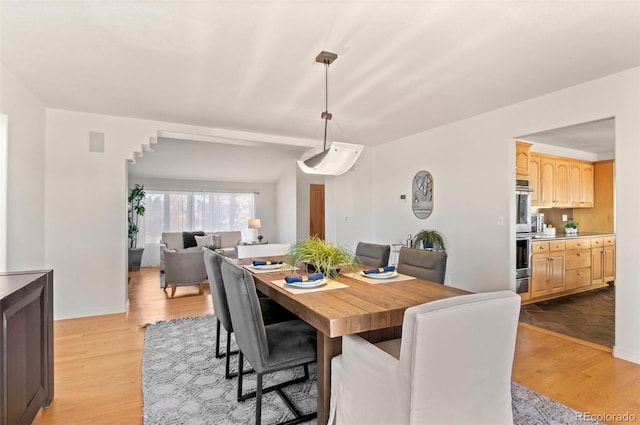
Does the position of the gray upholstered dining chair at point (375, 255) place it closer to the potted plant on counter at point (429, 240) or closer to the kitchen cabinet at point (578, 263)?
the potted plant on counter at point (429, 240)

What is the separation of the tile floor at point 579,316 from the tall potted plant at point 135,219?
686 centimetres

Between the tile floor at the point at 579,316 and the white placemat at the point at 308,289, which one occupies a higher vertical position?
the white placemat at the point at 308,289

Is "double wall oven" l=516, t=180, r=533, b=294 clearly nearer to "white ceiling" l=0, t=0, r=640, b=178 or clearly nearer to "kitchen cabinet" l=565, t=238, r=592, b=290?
"kitchen cabinet" l=565, t=238, r=592, b=290

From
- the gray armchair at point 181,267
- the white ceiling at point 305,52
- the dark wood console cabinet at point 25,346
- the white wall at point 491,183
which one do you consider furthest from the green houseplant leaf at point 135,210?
the dark wood console cabinet at point 25,346

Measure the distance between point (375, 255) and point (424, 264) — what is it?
62 centimetres

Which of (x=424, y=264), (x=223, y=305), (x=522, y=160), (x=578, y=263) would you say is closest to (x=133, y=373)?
(x=223, y=305)

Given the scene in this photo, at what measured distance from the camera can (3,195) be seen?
284 cm

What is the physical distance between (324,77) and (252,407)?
258 centimetres

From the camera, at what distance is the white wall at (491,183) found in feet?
9.23

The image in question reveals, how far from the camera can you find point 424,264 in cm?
263

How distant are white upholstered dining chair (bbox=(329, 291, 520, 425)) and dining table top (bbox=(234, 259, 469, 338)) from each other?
0.11m

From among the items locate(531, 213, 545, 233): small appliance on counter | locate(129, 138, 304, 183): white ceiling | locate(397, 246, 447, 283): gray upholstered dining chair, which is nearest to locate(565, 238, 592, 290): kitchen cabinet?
locate(531, 213, 545, 233): small appliance on counter

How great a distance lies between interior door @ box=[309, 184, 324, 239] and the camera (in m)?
8.70

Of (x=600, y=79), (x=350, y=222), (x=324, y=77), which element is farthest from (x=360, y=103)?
(x=350, y=222)
